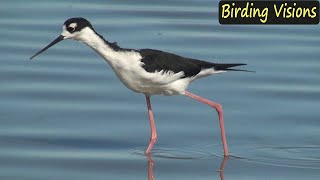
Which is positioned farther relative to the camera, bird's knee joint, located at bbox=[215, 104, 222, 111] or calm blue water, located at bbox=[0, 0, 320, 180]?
bird's knee joint, located at bbox=[215, 104, 222, 111]

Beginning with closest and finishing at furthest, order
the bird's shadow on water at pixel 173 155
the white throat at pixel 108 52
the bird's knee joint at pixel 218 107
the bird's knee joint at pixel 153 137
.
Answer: the bird's shadow on water at pixel 173 155, the white throat at pixel 108 52, the bird's knee joint at pixel 153 137, the bird's knee joint at pixel 218 107

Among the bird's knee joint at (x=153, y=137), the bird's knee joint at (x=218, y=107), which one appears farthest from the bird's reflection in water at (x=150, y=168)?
the bird's knee joint at (x=218, y=107)

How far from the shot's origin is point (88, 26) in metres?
8.18

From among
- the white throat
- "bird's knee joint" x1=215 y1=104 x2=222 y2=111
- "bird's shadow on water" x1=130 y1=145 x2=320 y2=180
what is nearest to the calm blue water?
"bird's shadow on water" x1=130 y1=145 x2=320 y2=180

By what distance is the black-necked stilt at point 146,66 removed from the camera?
320 inches

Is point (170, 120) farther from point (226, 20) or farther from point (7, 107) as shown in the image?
point (226, 20)

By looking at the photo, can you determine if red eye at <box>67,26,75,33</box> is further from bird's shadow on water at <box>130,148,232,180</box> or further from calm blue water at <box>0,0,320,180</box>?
bird's shadow on water at <box>130,148,232,180</box>

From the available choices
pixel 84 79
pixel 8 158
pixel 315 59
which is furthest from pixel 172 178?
pixel 315 59

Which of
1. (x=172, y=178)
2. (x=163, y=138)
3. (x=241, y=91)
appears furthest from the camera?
(x=241, y=91)

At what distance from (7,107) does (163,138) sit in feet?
4.66

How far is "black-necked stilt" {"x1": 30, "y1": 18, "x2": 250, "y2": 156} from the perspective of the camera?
812 centimetres

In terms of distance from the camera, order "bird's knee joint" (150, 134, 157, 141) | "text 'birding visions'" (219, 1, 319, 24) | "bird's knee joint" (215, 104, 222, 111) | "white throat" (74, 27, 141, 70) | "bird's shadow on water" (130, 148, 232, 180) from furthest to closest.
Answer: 1. "text 'birding visions'" (219, 1, 319, 24)
2. "bird's knee joint" (215, 104, 222, 111)
3. "bird's knee joint" (150, 134, 157, 141)
4. "white throat" (74, 27, 141, 70)
5. "bird's shadow on water" (130, 148, 232, 180)

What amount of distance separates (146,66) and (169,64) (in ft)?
0.96

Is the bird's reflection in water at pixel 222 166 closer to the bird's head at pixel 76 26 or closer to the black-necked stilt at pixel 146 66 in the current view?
the black-necked stilt at pixel 146 66
